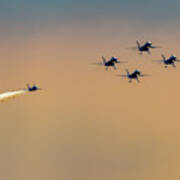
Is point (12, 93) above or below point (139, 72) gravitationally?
below

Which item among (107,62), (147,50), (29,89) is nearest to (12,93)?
(29,89)

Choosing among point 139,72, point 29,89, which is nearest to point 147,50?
point 139,72

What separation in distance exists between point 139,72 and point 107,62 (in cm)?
1223

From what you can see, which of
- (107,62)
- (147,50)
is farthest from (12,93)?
(147,50)

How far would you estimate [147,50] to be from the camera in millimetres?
155500

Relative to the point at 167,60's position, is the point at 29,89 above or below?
below

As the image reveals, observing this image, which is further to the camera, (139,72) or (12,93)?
(139,72)

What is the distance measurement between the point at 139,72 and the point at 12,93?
1991 inches

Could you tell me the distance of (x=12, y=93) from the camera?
129875mm

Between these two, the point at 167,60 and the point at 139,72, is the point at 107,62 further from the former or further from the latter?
the point at 167,60

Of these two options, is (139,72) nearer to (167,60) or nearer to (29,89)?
(167,60)

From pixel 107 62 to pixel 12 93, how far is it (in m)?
→ 41.4

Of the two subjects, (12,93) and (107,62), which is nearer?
(12,93)

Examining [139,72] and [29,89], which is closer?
[29,89]
